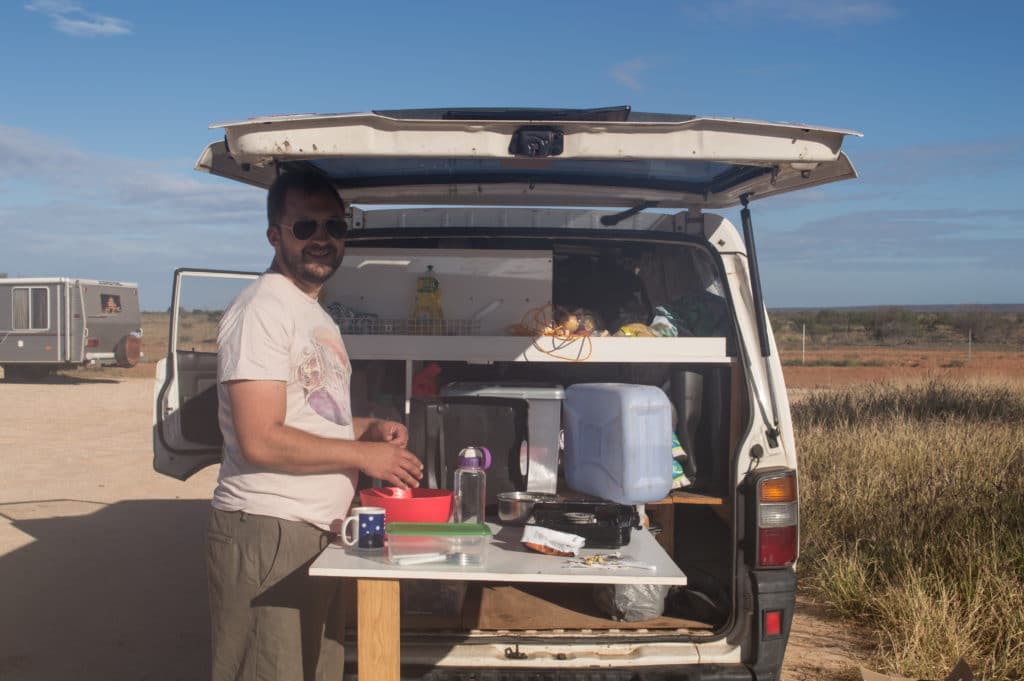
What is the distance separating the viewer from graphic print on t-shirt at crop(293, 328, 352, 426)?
2.63 metres

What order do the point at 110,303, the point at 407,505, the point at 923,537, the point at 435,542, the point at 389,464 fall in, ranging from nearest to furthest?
the point at 435,542 → the point at 389,464 → the point at 407,505 → the point at 923,537 → the point at 110,303

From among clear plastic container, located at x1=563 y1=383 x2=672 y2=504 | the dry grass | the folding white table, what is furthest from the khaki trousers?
the dry grass

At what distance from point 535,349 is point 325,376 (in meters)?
1.17

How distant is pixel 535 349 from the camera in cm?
367

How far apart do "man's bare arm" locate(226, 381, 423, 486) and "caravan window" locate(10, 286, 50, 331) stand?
70.5 ft

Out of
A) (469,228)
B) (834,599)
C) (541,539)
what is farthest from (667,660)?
(834,599)

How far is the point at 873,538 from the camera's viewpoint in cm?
577

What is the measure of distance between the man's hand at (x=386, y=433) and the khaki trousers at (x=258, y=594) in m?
0.41

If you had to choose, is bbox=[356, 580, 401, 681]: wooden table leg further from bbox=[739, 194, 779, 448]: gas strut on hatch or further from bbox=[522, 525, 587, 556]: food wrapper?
bbox=[739, 194, 779, 448]: gas strut on hatch

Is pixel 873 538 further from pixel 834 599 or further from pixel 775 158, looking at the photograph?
pixel 775 158

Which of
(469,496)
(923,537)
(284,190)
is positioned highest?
(284,190)

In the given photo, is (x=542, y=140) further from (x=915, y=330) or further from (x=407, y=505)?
(x=915, y=330)

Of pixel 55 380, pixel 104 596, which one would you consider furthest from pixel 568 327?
pixel 55 380

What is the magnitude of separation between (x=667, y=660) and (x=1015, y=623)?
2206mm
